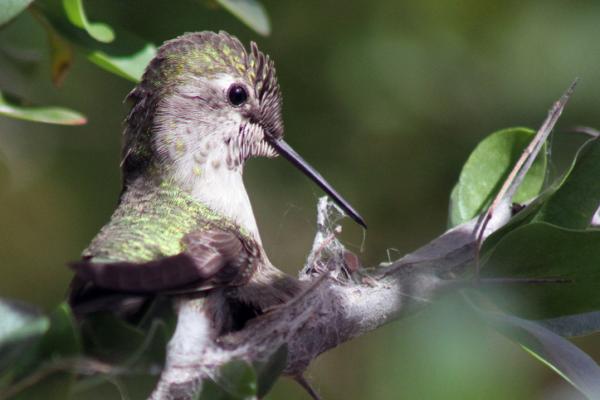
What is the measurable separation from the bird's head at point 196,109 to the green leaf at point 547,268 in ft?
3.47

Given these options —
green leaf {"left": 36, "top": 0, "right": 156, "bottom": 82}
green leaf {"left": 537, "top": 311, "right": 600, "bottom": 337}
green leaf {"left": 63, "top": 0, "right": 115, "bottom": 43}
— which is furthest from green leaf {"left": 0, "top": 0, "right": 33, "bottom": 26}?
green leaf {"left": 537, "top": 311, "right": 600, "bottom": 337}

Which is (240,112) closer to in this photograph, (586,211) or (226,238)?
(226,238)

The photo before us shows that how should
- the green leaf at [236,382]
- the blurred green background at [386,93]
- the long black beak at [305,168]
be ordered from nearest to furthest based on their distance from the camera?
the green leaf at [236,382], the long black beak at [305,168], the blurred green background at [386,93]

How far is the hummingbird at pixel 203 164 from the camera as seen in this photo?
Result: 2.56 metres

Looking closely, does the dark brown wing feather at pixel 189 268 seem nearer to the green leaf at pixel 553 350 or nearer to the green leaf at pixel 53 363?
the green leaf at pixel 53 363

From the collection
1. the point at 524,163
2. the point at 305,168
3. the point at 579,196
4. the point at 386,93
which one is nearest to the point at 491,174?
the point at 524,163

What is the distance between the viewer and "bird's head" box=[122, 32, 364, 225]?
303 cm

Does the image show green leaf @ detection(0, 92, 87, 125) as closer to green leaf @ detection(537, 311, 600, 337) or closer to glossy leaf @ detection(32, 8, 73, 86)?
glossy leaf @ detection(32, 8, 73, 86)

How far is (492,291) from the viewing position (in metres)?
2.26

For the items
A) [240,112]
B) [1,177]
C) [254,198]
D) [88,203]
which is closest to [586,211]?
[240,112]

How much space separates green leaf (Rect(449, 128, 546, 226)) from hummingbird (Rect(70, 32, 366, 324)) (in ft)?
1.79

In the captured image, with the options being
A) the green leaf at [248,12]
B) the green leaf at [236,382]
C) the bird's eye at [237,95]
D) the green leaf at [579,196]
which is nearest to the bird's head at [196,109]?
the bird's eye at [237,95]

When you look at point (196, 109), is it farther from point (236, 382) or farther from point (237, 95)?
point (236, 382)

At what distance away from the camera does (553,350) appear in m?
2.11
